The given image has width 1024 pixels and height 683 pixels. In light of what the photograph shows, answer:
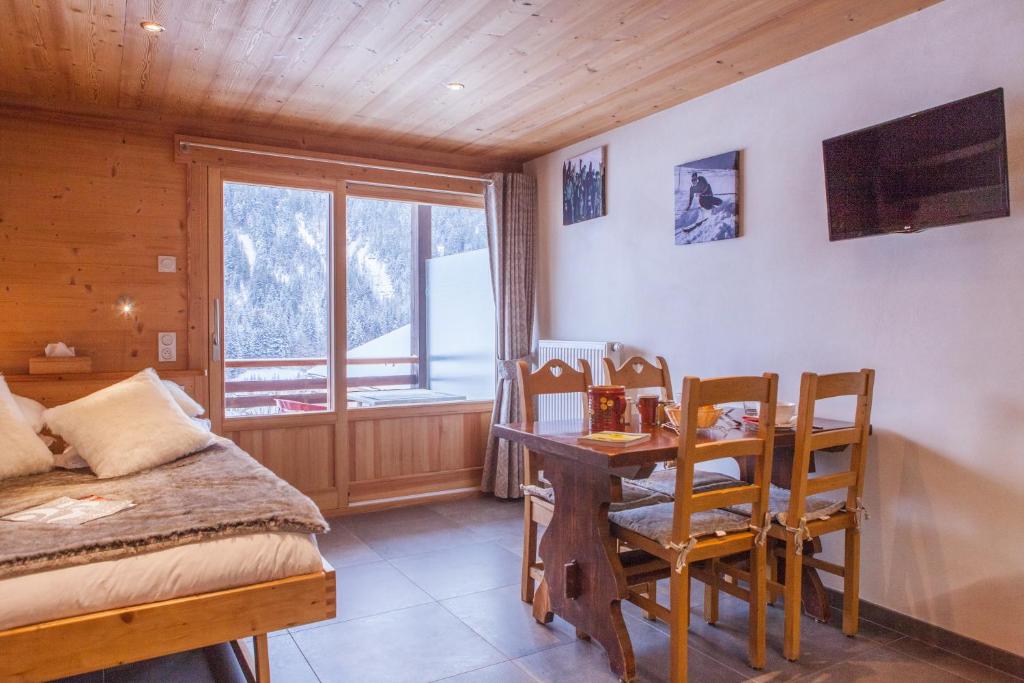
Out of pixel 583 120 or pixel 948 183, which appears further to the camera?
pixel 583 120

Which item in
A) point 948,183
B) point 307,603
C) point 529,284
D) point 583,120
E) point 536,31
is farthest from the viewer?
point 529,284

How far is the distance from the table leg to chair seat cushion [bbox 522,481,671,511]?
10cm

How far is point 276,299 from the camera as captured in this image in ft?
13.6

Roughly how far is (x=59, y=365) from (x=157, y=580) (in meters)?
2.22

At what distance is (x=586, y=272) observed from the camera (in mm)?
4391

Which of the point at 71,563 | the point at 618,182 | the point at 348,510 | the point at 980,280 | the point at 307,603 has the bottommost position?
the point at 348,510

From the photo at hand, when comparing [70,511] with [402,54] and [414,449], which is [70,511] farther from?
[414,449]

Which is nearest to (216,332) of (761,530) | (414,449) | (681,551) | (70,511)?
(414,449)

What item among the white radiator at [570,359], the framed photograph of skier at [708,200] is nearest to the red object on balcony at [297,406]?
the white radiator at [570,359]

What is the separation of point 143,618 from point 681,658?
1.56 metres

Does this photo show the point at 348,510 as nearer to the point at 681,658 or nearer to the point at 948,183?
the point at 681,658

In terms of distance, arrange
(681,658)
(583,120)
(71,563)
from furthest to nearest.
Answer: (583,120) → (681,658) → (71,563)

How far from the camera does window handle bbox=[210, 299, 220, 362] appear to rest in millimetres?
3904

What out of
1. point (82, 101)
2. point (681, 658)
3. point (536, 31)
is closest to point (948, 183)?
point (536, 31)
